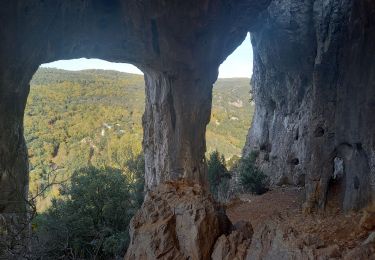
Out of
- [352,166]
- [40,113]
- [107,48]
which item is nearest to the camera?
[352,166]

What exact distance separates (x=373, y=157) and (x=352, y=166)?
3.10ft

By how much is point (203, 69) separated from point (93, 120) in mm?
27845

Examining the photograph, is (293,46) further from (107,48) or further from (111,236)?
(111,236)

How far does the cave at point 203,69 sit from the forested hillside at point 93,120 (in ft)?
34.5

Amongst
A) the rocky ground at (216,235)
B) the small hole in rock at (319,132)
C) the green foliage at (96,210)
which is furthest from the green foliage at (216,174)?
the rocky ground at (216,235)

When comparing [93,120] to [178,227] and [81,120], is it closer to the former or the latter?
[81,120]

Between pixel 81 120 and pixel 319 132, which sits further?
pixel 81 120

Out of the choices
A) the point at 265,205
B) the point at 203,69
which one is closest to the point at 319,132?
the point at 265,205

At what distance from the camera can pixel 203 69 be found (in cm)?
1492

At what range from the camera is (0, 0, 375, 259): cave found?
9227mm

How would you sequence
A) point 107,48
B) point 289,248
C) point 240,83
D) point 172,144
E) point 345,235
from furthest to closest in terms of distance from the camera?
point 240,83 → point 172,144 → point 107,48 → point 345,235 → point 289,248

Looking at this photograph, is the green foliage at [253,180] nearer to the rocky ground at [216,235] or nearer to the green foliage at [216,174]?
the green foliage at [216,174]

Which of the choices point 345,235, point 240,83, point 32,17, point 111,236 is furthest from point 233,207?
point 240,83

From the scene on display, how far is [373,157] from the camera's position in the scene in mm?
9125
